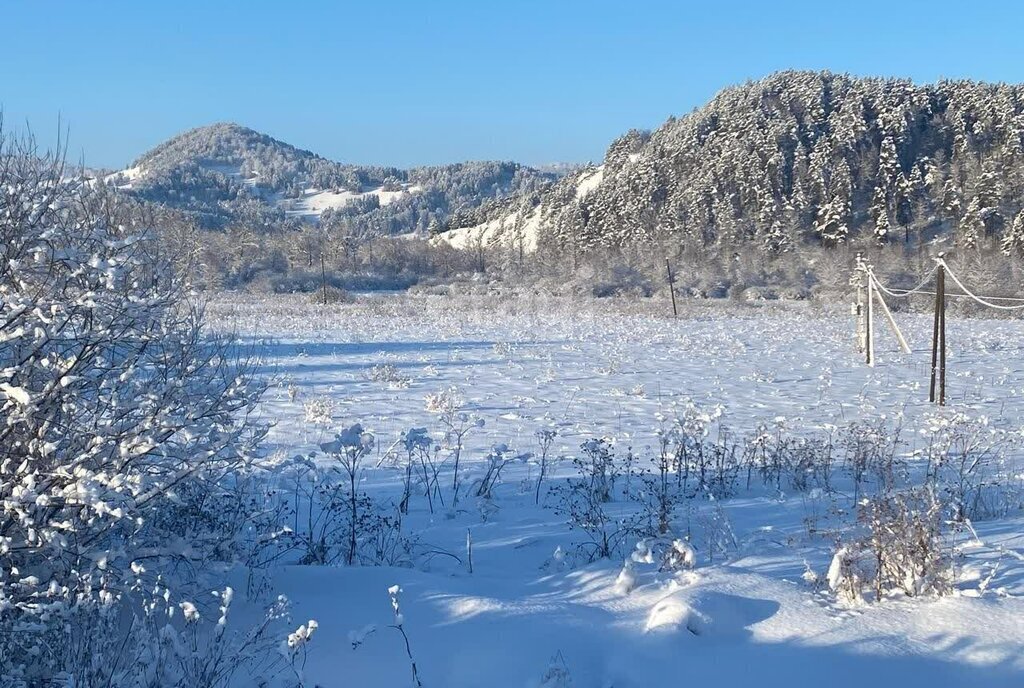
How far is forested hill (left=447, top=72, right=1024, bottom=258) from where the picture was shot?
2542 inches

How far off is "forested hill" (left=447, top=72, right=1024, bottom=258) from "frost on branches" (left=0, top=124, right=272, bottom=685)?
63.7m

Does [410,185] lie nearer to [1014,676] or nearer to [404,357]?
[404,357]

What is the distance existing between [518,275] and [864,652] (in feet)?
192

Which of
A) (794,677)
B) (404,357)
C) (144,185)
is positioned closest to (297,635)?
(794,677)

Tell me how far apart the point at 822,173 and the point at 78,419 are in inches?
2905

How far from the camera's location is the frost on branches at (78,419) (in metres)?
3.24

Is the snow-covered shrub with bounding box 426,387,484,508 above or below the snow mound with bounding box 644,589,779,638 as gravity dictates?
above

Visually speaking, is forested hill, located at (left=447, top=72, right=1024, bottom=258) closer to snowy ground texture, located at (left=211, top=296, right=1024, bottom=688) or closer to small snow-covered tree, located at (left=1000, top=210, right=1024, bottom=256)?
small snow-covered tree, located at (left=1000, top=210, right=1024, bottom=256)

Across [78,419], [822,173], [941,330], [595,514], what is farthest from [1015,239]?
[78,419]

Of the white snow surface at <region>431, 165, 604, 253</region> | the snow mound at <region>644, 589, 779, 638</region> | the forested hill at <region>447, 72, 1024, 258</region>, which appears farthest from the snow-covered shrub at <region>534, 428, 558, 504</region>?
the white snow surface at <region>431, 165, 604, 253</region>

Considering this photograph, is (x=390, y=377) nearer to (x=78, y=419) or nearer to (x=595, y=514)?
(x=595, y=514)

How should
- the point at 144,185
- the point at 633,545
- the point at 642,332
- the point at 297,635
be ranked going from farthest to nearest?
1. the point at 144,185
2. the point at 642,332
3. the point at 633,545
4. the point at 297,635

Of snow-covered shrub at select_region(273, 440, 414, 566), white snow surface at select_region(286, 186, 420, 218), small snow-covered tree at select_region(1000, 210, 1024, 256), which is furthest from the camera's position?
white snow surface at select_region(286, 186, 420, 218)

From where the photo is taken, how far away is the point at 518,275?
6166cm
